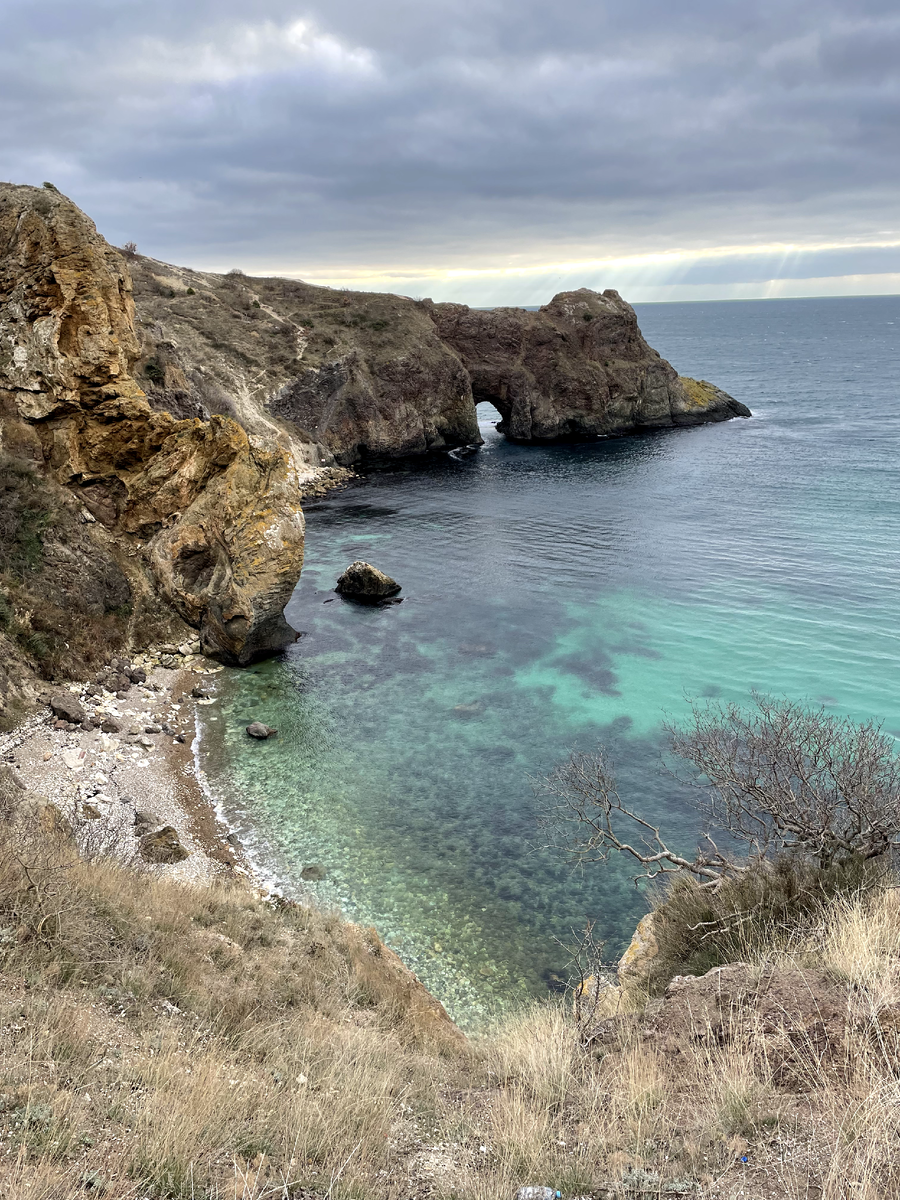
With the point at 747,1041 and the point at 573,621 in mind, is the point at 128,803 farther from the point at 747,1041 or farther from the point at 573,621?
the point at 573,621

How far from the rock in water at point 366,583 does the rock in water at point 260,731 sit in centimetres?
1240

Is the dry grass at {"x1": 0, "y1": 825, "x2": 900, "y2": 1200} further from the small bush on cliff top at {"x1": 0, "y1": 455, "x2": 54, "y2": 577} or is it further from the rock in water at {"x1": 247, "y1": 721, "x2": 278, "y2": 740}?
the small bush on cliff top at {"x1": 0, "y1": 455, "x2": 54, "y2": 577}

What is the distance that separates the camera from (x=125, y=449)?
27781 mm

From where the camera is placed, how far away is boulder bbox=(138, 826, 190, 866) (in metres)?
16.2

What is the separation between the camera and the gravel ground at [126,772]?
1667cm

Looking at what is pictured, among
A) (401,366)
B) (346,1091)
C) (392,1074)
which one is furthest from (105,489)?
(401,366)

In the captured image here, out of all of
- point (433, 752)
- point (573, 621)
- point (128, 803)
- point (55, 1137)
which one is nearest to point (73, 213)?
point (128, 803)

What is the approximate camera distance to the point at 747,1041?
6.72 metres

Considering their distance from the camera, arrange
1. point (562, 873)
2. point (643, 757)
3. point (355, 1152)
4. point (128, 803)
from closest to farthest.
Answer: point (355, 1152), point (562, 873), point (128, 803), point (643, 757)

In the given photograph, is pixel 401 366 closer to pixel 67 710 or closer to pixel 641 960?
pixel 67 710

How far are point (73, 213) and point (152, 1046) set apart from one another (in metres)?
27.1

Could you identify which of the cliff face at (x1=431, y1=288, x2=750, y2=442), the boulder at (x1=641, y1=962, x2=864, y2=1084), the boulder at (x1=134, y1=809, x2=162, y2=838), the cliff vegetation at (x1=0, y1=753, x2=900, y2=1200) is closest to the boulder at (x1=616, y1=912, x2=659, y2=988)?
the cliff vegetation at (x1=0, y1=753, x2=900, y2=1200)

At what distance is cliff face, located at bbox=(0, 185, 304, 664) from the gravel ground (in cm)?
506

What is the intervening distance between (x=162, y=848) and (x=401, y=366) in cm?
5817
